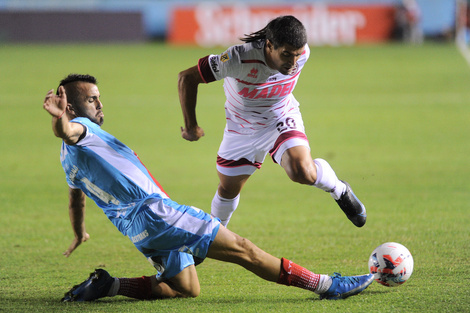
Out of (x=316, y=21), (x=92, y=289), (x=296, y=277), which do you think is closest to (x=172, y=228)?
(x=92, y=289)

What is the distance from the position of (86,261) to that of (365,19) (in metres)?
25.1

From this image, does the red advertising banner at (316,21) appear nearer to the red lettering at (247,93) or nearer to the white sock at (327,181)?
the red lettering at (247,93)

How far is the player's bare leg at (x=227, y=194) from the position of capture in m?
5.65

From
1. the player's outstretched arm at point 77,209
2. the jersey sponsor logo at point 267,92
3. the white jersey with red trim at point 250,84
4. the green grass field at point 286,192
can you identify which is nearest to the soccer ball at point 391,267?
the green grass field at point 286,192

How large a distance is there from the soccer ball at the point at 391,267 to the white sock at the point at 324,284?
39 cm

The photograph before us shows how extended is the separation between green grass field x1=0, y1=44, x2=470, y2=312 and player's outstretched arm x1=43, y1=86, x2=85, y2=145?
3.86 feet

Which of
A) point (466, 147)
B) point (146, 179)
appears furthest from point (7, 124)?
point (146, 179)

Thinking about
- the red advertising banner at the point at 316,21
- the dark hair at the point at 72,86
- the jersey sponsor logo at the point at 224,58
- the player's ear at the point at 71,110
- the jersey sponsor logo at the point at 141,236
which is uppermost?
the dark hair at the point at 72,86

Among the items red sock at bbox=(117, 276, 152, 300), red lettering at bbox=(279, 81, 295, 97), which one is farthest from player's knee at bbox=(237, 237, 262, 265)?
red lettering at bbox=(279, 81, 295, 97)

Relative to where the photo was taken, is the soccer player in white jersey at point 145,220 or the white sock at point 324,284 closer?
the soccer player in white jersey at point 145,220

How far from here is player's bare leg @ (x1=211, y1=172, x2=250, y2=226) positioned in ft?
18.5

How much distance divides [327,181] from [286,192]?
122 inches

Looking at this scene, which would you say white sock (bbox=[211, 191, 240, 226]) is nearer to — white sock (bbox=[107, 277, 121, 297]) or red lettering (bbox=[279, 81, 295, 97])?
red lettering (bbox=[279, 81, 295, 97])

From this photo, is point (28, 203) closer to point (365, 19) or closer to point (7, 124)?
point (7, 124)
